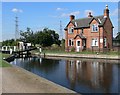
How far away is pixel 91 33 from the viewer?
5950 centimetres

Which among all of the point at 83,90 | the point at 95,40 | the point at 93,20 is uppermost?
the point at 93,20

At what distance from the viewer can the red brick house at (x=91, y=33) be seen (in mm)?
57194

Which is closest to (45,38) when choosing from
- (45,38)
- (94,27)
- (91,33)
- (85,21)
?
(45,38)

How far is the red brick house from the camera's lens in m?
57.2

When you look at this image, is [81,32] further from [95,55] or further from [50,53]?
[95,55]

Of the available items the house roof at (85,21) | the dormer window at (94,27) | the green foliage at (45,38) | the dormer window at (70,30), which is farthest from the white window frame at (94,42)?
the green foliage at (45,38)

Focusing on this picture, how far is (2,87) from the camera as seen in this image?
13.8m

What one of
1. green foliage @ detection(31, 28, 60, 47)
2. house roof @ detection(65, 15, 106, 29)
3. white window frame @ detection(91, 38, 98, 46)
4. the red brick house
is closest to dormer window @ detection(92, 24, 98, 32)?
the red brick house

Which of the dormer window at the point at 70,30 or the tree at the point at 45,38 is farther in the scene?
the tree at the point at 45,38

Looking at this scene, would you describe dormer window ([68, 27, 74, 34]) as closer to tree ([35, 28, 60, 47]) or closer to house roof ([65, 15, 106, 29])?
house roof ([65, 15, 106, 29])

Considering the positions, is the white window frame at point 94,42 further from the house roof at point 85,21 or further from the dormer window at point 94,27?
the house roof at point 85,21

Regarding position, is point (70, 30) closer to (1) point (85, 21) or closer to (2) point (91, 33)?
(1) point (85, 21)

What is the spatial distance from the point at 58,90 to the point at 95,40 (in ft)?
153

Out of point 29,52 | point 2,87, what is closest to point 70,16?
point 29,52
